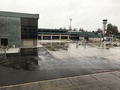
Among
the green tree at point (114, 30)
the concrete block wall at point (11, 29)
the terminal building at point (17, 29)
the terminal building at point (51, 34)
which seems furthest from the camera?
the green tree at point (114, 30)

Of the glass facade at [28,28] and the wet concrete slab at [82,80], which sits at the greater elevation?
the glass facade at [28,28]

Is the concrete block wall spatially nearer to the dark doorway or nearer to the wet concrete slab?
the dark doorway

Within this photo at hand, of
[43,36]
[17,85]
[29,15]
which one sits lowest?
[17,85]

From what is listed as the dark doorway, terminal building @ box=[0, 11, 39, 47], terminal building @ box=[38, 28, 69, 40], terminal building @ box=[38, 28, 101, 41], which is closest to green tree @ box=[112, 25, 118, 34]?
terminal building @ box=[38, 28, 101, 41]

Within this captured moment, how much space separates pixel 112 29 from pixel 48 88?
10578cm

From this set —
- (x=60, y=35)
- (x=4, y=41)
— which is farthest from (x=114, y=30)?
(x=4, y=41)

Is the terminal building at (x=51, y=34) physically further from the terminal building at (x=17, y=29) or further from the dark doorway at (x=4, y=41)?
the dark doorway at (x=4, y=41)

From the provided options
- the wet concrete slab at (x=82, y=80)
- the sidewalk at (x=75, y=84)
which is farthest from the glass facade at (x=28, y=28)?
the wet concrete slab at (x=82, y=80)

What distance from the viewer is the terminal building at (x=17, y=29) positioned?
32844mm

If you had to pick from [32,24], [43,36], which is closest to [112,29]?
[43,36]

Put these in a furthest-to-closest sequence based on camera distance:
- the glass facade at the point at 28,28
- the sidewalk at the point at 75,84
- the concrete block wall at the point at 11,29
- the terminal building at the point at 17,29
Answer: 1. the glass facade at the point at 28,28
2. the terminal building at the point at 17,29
3. the concrete block wall at the point at 11,29
4. the sidewalk at the point at 75,84

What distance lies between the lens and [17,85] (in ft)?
30.0

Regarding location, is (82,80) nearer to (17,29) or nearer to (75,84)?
(75,84)

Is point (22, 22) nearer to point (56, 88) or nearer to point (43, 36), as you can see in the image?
point (43, 36)
